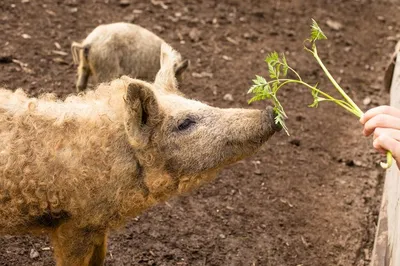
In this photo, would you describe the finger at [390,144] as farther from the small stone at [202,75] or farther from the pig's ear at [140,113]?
the small stone at [202,75]

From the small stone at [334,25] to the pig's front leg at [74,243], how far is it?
457 centimetres

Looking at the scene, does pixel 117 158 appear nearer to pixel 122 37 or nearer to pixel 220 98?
pixel 122 37

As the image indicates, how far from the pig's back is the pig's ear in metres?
2.10

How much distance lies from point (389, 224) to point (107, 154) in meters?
2.02

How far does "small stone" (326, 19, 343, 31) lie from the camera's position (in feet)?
24.4

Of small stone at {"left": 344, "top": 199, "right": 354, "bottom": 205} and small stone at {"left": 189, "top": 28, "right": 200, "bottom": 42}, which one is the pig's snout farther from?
small stone at {"left": 189, "top": 28, "right": 200, "bottom": 42}

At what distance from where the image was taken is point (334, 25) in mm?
7465

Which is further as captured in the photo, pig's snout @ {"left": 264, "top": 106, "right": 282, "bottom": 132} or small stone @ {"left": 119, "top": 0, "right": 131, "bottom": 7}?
small stone @ {"left": 119, "top": 0, "right": 131, "bottom": 7}

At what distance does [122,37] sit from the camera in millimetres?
5465

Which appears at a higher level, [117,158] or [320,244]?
[117,158]

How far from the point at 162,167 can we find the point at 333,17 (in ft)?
15.6

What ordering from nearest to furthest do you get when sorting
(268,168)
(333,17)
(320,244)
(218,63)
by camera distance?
1. (320,244)
2. (268,168)
3. (218,63)
4. (333,17)

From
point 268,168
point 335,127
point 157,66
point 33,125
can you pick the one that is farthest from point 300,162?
Result: point 33,125

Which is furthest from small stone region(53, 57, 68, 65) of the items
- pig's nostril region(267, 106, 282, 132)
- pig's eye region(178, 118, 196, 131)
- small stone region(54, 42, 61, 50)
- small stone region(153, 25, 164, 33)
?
pig's nostril region(267, 106, 282, 132)
